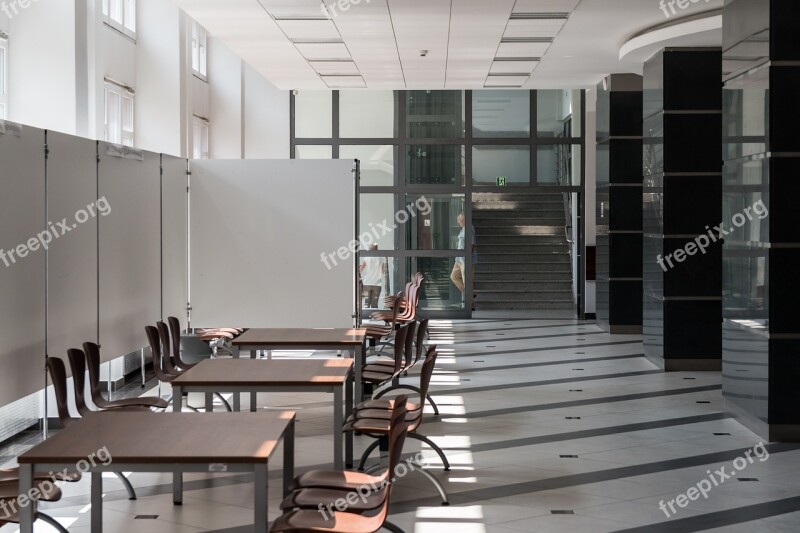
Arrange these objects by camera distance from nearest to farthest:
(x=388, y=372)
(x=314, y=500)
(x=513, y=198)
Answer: (x=314, y=500)
(x=388, y=372)
(x=513, y=198)

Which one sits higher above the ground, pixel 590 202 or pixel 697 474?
pixel 590 202

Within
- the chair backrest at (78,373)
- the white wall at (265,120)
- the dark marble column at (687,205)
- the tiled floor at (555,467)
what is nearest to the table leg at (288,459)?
the tiled floor at (555,467)

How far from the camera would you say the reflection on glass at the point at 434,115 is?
17531 mm

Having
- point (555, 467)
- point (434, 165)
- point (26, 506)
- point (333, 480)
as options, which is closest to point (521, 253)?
point (434, 165)

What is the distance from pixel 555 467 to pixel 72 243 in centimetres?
383

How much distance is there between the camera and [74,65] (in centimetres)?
880

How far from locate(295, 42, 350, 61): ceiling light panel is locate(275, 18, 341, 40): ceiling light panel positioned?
0.40 metres

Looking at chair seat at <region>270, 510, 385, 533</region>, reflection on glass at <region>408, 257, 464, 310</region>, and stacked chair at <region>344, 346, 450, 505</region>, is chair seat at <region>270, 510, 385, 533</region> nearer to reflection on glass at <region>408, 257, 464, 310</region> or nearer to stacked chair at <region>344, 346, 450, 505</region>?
stacked chair at <region>344, 346, 450, 505</region>

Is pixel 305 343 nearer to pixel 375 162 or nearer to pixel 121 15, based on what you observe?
pixel 121 15

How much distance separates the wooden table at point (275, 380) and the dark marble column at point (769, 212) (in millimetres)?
3234

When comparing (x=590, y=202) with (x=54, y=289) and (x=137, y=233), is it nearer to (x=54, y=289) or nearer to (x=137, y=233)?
(x=137, y=233)

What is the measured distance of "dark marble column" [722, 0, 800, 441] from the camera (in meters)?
7.25

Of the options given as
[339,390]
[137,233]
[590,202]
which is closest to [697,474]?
[339,390]

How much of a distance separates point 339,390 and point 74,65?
4.66 meters
